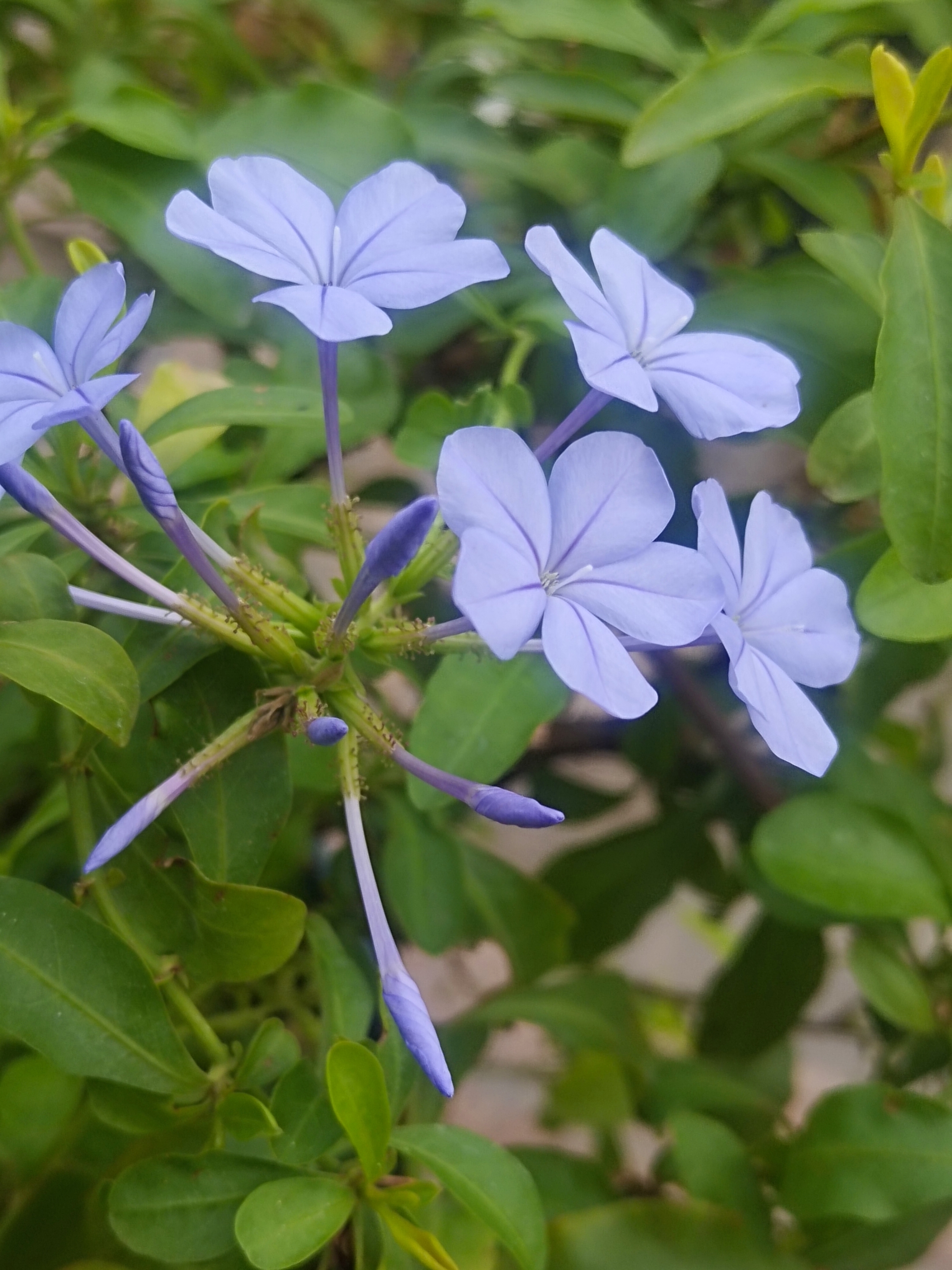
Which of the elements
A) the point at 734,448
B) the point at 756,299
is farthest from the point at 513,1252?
the point at 734,448

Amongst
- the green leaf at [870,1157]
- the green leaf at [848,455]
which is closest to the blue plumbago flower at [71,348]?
the green leaf at [848,455]

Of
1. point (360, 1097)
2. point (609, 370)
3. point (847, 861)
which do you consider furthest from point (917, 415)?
point (360, 1097)

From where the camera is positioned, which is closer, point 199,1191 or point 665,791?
point 199,1191

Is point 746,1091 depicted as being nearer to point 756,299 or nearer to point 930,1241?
point 930,1241

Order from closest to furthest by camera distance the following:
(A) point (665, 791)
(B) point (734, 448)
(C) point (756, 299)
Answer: (C) point (756, 299) < (A) point (665, 791) < (B) point (734, 448)

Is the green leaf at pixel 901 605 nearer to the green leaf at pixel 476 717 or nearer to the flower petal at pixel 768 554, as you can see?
the flower petal at pixel 768 554
